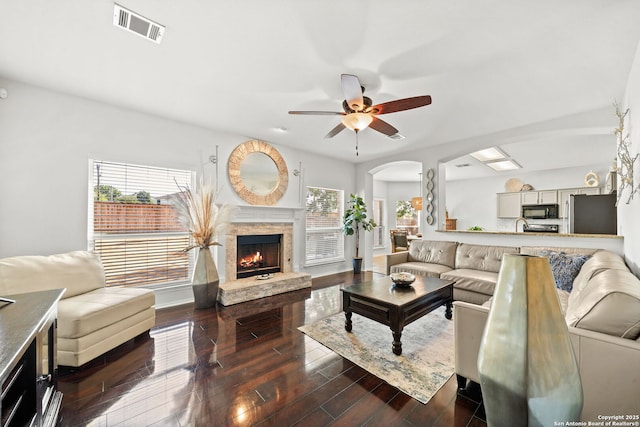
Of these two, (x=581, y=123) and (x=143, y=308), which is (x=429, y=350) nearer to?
(x=143, y=308)

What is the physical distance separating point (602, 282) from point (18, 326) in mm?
3117

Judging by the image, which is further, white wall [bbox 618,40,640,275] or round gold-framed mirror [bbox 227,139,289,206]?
round gold-framed mirror [bbox 227,139,289,206]

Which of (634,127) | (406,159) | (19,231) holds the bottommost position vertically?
(19,231)

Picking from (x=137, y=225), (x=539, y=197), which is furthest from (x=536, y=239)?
(x=137, y=225)

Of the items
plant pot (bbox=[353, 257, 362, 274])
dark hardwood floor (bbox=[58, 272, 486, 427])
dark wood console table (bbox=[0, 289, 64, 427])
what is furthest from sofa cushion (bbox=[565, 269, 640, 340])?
plant pot (bbox=[353, 257, 362, 274])

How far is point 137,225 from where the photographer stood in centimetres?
340

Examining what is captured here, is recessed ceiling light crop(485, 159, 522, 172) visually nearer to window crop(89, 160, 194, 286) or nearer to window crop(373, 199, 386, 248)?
window crop(373, 199, 386, 248)

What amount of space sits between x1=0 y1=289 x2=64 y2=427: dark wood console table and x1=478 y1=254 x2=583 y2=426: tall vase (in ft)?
5.59

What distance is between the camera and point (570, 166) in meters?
6.58

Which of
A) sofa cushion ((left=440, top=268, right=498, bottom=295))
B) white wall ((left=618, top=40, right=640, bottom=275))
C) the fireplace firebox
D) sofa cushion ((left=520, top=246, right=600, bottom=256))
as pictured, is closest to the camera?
white wall ((left=618, top=40, right=640, bottom=275))

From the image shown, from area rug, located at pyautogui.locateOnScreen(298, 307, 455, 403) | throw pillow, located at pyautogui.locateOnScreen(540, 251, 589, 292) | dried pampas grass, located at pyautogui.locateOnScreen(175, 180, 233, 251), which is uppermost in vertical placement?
dried pampas grass, located at pyautogui.locateOnScreen(175, 180, 233, 251)

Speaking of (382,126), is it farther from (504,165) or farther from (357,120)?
(504,165)

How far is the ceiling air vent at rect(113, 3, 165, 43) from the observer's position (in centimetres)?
179

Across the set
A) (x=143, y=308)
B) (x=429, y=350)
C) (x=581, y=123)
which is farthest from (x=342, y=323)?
(x=581, y=123)
